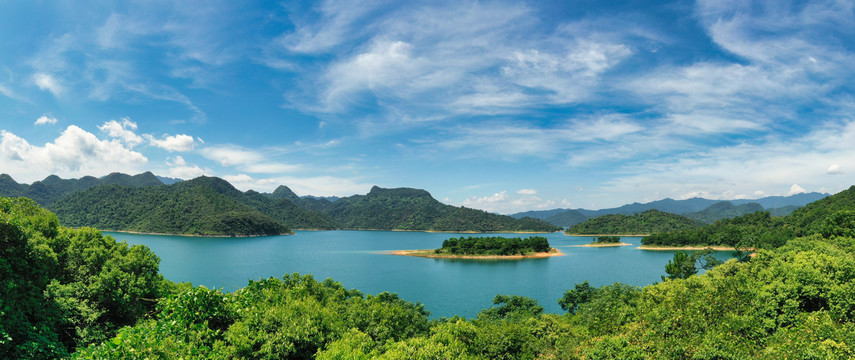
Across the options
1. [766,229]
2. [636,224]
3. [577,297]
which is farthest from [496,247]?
[636,224]

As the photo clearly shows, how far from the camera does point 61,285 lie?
17.8 metres

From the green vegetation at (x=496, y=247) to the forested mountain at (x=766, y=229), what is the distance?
45632mm

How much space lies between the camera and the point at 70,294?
16922 millimetres

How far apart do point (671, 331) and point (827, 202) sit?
119m

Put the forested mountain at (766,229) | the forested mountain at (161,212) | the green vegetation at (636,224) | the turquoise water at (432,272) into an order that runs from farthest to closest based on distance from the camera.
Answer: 1. the green vegetation at (636,224)
2. the forested mountain at (161,212)
3. the forested mountain at (766,229)
4. the turquoise water at (432,272)

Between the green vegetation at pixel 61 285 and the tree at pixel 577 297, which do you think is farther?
the tree at pixel 577 297

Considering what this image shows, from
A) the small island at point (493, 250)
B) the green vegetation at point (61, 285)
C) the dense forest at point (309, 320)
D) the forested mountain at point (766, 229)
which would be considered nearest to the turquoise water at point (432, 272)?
the small island at point (493, 250)

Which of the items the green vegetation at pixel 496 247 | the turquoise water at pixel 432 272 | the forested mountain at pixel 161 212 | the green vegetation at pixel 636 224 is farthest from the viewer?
the green vegetation at pixel 636 224

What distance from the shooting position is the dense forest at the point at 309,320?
34.4 ft

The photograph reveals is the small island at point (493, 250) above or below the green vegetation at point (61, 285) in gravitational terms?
below

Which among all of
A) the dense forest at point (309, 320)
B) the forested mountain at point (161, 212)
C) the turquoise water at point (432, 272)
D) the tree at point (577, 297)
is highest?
the forested mountain at point (161, 212)

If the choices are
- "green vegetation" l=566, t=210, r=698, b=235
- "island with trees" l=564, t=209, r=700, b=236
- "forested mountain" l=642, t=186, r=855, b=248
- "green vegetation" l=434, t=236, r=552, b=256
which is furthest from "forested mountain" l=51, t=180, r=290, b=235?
"green vegetation" l=566, t=210, r=698, b=235

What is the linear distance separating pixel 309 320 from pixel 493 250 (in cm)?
8800

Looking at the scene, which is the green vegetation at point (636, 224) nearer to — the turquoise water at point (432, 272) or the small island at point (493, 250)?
the turquoise water at point (432, 272)
